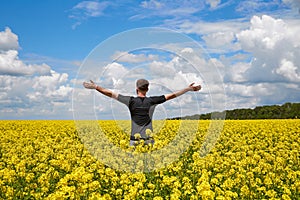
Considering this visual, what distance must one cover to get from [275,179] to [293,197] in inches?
45.5

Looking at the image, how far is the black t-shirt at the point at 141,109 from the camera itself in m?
8.30

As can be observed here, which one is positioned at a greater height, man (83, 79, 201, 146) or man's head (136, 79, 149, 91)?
man's head (136, 79, 149, 91)

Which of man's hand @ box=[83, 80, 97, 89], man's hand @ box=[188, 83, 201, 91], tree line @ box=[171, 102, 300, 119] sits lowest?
tree line @ box=[171, 102, 300, 119]

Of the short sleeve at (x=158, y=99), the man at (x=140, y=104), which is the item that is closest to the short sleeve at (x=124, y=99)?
the man at (x=140, y=104)

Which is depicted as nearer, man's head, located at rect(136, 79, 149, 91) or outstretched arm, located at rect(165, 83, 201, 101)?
man's head, located at rect(136, 79, 149, 91)

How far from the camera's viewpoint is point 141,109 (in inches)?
327

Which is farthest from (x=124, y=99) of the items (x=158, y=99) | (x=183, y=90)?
(x=183, y=90)

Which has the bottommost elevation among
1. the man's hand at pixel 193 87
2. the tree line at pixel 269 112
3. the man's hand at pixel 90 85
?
the tree line at pixel 269 112

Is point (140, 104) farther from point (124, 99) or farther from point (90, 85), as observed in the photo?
point (90, 85)

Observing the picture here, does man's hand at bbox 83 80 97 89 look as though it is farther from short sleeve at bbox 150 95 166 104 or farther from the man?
short sleeve at bbox 150 95 166 104

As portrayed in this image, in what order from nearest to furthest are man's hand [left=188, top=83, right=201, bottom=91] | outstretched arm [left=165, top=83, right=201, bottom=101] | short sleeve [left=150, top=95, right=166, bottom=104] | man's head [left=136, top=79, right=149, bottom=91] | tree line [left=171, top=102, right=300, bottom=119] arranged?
man's head [left=136, top=79, right=149, bottom=91]
short sleeve [left=150, top=95, right=166, bottom=104]
outstretched arm [left=165, top=83, right=201, bottom=101]
man's hand [left=188, top=83, right=201, bottom=91]
tree line [left=171, top=102, right=300, bottom=119]

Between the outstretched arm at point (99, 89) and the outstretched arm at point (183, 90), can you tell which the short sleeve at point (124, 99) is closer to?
the outstretched arm at point (99, 89)

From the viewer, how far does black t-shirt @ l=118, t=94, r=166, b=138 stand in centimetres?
830

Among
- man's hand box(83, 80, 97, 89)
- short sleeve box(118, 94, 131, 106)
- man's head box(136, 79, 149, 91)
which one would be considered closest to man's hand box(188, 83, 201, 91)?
man's head box(136, 79, 149, 91)
